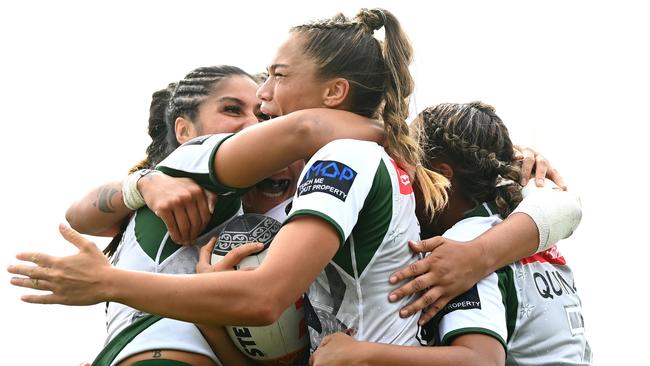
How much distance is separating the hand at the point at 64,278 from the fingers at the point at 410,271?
1.06 m

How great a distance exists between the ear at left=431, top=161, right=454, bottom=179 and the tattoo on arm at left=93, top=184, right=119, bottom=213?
1459mm

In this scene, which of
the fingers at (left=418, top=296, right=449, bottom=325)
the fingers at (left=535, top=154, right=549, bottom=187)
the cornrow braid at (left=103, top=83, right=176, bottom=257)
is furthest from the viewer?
the cornrow braid at (left=103, top=83, right=176, bottom=257)

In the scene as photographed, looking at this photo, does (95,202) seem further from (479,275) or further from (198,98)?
(479,275)

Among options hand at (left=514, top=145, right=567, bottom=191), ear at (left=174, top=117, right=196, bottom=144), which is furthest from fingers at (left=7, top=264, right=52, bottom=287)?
hand at (left=514, top=145, right=567, bottom=191)

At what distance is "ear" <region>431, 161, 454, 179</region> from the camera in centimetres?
399

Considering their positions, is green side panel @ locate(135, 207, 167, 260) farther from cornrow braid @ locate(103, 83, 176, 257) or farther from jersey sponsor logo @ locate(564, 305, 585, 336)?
jersey sponsor logo @ locate(564, 305, 585, 336)

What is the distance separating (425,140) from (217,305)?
164 cm

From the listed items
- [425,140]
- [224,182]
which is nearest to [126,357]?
[224,182]

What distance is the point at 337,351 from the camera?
299cm

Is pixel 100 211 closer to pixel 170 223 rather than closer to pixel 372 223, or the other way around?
pixel 170 223

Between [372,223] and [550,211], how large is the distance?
1.03 metres

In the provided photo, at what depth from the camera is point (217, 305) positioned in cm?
269

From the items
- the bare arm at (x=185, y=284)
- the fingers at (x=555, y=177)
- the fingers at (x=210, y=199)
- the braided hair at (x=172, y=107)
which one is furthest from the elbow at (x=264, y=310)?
the fingers at (x=555, y=177)

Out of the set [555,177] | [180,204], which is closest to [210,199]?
[180,204]
